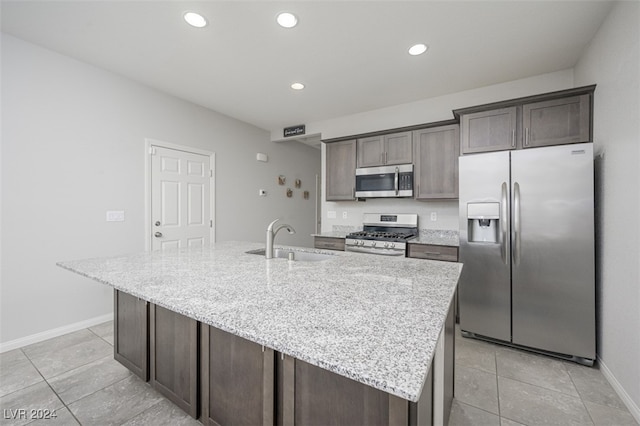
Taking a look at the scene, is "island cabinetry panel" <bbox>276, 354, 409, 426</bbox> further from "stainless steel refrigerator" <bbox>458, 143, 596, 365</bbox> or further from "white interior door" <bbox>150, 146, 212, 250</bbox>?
"white interior door" <bbox>150, 146, 212, 250</bbox>

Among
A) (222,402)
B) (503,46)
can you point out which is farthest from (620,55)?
(222,402)

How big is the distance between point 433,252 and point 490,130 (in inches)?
52.0

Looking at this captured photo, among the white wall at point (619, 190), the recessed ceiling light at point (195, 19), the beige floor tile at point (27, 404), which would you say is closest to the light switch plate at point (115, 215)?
the beige floor tile at point (27, 404)

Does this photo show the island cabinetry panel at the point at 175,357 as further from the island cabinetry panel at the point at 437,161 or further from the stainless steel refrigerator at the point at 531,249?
the island cabinetry panel at the point at 437,161

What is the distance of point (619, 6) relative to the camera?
183cm

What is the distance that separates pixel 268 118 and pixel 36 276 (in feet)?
10.6

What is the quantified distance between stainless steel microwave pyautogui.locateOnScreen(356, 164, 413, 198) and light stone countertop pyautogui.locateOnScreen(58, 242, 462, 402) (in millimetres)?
1714

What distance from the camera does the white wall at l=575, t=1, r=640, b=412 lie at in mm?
1646

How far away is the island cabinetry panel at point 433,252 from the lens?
9.27ft

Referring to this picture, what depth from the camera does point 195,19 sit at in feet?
6.82

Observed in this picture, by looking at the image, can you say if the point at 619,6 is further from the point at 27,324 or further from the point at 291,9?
the point at 27,324

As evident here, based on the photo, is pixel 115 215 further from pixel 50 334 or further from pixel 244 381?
pixel 244 381

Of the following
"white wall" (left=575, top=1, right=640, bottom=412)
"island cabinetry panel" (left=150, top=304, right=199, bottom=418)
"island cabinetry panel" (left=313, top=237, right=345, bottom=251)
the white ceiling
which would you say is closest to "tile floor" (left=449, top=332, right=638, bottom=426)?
"white wall" (left=575, top=1, right=640, bottom=412)

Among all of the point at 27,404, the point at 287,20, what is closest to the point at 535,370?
the point at 287,20
